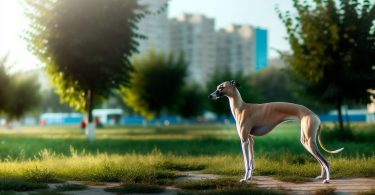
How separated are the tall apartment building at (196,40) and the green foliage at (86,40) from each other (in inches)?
5422

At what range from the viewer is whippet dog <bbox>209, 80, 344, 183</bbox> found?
928 cm

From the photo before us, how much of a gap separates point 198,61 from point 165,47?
12.3 metres

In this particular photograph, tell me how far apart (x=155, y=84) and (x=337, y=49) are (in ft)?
98.8

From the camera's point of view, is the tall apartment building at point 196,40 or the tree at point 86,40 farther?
the tall apartment building at point 196,40

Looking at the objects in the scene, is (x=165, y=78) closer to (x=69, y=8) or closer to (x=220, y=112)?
(x=220, y=112)

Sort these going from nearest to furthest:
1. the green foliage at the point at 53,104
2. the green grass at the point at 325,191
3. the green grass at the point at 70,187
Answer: the green grass at the point at 325,191
the green grass at the point at 70,187
the green foliage at the point at 53,104

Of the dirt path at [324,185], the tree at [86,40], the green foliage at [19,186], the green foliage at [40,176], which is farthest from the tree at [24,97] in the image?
the dirt path at [324,185]

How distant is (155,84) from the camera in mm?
52344

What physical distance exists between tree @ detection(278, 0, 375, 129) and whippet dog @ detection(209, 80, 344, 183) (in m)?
15.1

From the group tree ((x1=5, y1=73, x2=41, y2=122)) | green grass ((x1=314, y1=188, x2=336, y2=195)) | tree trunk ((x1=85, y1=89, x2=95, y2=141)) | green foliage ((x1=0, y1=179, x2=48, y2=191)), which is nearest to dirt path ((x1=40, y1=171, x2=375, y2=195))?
green grass ((x1=314, y1=188, x2=336, y2=195))

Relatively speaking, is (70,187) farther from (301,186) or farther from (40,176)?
(301,186)

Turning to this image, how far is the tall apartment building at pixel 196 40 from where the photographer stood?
169375mm

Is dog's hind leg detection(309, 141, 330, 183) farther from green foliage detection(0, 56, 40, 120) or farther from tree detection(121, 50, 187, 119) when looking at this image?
green foliage detection(0, 56, 40, 120)

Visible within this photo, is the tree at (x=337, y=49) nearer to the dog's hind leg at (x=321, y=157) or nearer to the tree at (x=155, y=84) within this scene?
the dog's hind leg at (x=321, y=157)
